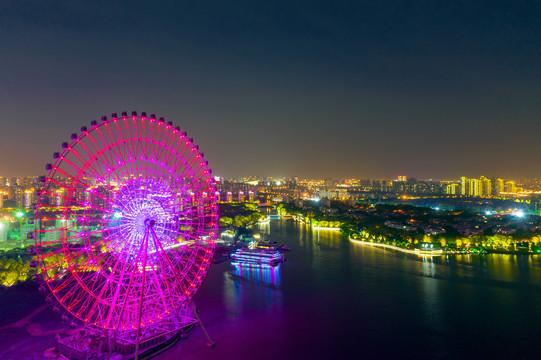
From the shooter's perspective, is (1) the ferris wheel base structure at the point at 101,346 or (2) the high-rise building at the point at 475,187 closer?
(1) the ferris wheel base structure at the point at 101,346

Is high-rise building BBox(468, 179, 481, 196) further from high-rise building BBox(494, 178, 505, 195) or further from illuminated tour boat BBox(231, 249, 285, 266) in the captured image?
illuminated tour boat BBox(231, 249, 285, 266)

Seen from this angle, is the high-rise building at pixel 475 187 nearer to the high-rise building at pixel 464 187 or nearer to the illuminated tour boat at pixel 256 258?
the high-rise building at pixel 464 187

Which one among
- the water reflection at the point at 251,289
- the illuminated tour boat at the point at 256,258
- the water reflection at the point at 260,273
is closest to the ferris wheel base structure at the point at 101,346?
the water reflection at the point at 251,289

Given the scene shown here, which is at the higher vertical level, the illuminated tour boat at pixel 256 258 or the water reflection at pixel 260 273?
the illuminated tour boat at pixel 256 258

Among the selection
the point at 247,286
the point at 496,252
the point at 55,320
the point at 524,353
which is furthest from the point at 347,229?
the point at 55,320

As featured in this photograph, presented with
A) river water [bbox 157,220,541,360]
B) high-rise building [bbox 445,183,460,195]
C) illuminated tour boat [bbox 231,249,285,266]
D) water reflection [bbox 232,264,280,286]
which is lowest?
river water [bbox 157,220,541,360]

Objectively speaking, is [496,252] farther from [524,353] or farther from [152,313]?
[152,313]

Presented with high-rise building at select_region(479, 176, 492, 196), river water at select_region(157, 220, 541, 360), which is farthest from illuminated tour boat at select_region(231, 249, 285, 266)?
high-rise building at select_region(479, 176, 492, 196)

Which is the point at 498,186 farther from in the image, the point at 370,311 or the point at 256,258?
the point at 370,311
